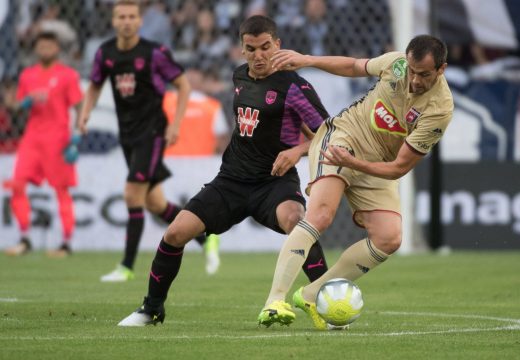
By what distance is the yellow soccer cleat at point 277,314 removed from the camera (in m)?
6.64

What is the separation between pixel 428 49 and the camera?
260 inches

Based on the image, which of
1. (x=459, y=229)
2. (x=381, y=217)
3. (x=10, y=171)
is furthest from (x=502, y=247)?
(x=381, y=217)

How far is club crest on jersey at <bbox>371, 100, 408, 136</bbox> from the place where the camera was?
7.13m

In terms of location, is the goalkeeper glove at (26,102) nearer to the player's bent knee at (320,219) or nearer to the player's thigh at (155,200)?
the player's thigh at (155,200)

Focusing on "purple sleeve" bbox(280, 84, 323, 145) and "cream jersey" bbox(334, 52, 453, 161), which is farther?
"purple sleeve" bbox(280, 84, 323, 145)

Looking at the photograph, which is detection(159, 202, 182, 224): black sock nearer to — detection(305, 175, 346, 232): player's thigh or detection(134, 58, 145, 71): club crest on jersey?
detection(134, 58, 145, 71): club crest on jersey

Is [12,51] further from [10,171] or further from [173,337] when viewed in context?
[173,337]

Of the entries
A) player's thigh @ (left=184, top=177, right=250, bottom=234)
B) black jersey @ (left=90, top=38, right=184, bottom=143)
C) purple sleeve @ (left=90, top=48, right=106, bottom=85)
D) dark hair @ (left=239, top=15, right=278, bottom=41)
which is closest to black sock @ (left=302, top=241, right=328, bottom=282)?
player's thigh @ (left=184, top=177, right=250, bottom=234)

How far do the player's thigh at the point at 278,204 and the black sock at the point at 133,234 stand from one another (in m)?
3.91

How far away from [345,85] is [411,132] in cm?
835

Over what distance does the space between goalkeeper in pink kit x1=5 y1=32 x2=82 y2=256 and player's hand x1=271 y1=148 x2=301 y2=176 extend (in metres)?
6.91

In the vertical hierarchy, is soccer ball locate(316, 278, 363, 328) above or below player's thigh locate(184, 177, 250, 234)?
below

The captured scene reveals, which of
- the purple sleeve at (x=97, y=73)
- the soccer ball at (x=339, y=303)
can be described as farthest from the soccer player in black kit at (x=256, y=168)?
the purple sleeve at (x=97, y=73)

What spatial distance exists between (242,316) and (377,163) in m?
1.56
